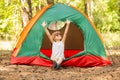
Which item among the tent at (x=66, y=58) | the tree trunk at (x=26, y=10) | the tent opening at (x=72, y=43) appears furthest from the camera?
the tree trunk at (x=26, y=10)

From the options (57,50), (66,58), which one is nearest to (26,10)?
(66,58)

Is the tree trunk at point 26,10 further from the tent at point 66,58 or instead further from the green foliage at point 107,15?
the green foliage at point 107,15

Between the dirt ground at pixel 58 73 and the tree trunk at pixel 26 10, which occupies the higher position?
the tree trunk at pixel 26 10

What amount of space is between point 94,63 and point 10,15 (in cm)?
854

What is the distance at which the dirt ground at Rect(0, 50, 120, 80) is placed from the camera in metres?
6.40

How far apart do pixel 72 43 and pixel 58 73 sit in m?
2.06

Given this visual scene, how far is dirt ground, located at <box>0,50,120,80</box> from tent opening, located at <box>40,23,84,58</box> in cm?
116

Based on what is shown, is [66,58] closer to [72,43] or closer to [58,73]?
[72,43]

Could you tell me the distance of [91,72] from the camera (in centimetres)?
704

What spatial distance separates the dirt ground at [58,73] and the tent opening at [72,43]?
116 cm

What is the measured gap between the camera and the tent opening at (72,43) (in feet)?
28.5

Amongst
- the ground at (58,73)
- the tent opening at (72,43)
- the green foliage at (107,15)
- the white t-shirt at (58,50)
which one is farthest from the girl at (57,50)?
the green foliage at (107,15)

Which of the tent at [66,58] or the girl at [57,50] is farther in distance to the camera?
the tent at [66,58]

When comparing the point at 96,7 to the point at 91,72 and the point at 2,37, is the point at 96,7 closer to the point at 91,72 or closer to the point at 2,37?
the point at 2,37
